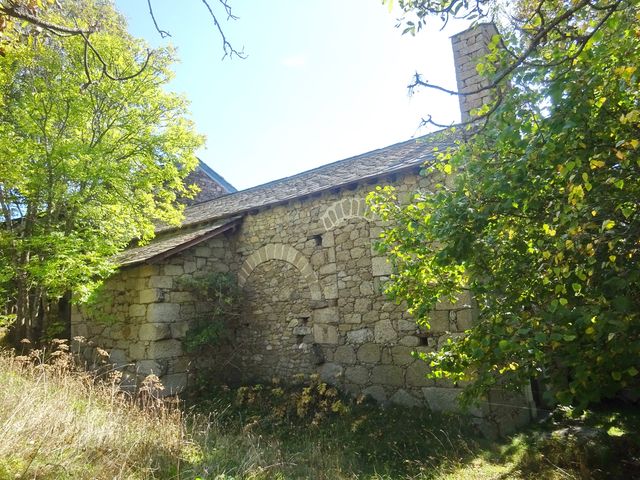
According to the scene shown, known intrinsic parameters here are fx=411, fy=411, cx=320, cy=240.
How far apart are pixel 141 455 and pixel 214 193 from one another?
37.6ft

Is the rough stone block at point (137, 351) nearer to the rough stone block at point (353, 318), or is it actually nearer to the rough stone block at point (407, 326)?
the rough stone block at point (353, 318)

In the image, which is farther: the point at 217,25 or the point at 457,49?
the point at 457,49

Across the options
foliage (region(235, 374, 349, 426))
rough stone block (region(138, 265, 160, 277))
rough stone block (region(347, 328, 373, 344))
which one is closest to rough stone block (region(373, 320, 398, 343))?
rough stone block (region(347, 328, 373, 344))

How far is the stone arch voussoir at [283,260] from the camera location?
755cm

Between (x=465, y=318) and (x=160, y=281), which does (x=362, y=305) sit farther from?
(x=160, y=281)

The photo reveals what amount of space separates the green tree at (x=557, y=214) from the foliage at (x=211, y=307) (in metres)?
5.32

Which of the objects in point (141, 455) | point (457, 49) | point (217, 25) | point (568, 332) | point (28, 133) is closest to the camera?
point (568, 332)

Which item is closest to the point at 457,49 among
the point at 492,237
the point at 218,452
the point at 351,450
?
the point at 492,237

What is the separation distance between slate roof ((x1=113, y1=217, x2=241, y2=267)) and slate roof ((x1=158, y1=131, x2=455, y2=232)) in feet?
0.86

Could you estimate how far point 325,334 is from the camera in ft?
23.8

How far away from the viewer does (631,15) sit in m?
2.48

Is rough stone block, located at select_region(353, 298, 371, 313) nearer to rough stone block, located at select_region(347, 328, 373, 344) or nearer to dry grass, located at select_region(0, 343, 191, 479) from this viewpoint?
rough stone block, located at select_region(347, 328, 373, 344)

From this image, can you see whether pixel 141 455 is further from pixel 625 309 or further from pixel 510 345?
pixel 625 309

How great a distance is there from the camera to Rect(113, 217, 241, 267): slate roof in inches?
295
